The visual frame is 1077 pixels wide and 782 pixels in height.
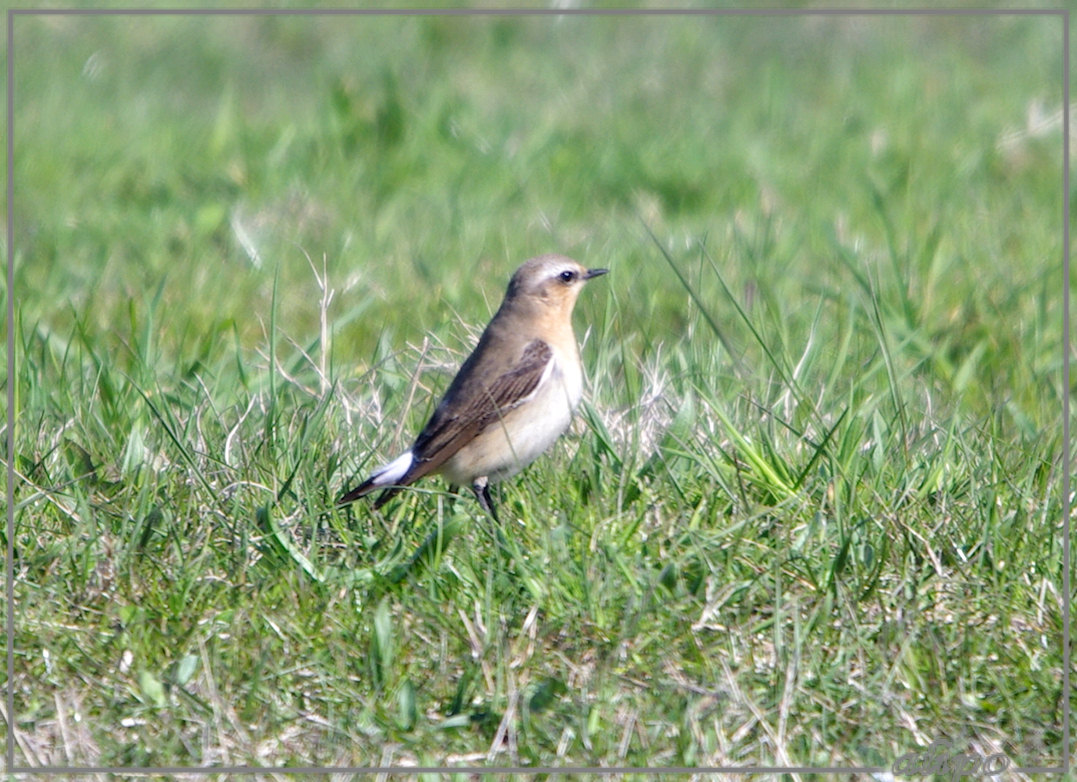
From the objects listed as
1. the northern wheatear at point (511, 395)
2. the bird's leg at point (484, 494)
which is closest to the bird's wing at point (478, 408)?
the northern wheatear at point (511, 395)

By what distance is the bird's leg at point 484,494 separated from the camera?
480cm

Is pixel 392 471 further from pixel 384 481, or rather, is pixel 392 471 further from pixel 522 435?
pixel 522 435

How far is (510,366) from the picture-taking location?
530 centimetres

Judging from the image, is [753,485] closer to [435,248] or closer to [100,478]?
[100,478]

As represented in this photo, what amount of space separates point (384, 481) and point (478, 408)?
0.60m

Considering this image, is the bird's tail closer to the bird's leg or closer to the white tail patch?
the white tail patch

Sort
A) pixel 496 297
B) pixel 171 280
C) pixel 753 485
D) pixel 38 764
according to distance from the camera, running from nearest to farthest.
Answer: pixel 38 764 < pixel 753 485 < pixel 496 297 < pixel 171 280

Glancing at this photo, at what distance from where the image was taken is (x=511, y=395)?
5199mm

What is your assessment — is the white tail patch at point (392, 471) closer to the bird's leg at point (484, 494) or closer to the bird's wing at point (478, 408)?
the bird's wing at point (478, 408)

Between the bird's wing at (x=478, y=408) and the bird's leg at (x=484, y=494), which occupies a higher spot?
the bird's wing at (x=478, y=408)

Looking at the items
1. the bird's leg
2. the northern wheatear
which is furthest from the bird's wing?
the bird's leg

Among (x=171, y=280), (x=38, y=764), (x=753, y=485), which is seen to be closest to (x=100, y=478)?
(x=38, y=764)

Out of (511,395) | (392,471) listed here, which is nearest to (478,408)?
(511,395)

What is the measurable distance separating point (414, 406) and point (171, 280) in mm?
2372
